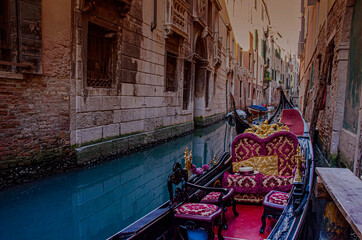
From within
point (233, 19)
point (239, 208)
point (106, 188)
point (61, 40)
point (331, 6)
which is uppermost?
point (233, 19)

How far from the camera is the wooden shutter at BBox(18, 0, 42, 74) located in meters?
4.02

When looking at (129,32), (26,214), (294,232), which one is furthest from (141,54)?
(294,232)

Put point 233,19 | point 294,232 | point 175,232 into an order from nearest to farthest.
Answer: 1. point 294,232
2. point 175,232
3. point 233,19

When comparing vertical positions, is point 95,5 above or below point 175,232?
above

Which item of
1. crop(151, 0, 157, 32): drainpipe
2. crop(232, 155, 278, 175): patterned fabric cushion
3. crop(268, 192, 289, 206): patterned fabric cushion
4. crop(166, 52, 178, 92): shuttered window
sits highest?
crop(151, 0, 157, 32): drainpipe

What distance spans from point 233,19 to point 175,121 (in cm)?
1213

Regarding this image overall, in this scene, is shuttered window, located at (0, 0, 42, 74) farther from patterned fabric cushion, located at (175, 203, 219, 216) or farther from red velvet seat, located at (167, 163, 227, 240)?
patterned fabric cushion, located at (175, 203, 219, 216)

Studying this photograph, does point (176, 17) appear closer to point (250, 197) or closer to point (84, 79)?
point (84, 79)

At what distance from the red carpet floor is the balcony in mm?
5850

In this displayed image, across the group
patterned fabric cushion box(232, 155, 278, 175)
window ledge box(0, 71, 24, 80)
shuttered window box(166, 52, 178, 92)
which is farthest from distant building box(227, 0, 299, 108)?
patterned fabric cushion box(232, 155, 278, 175)

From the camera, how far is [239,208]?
3.00 m

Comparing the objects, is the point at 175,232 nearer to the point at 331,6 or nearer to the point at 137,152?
the point at 137,152

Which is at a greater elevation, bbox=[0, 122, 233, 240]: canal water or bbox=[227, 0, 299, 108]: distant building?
bbox=[227, 0, 299, 108]: distant building

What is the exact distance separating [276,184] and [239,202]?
0.40 meters
